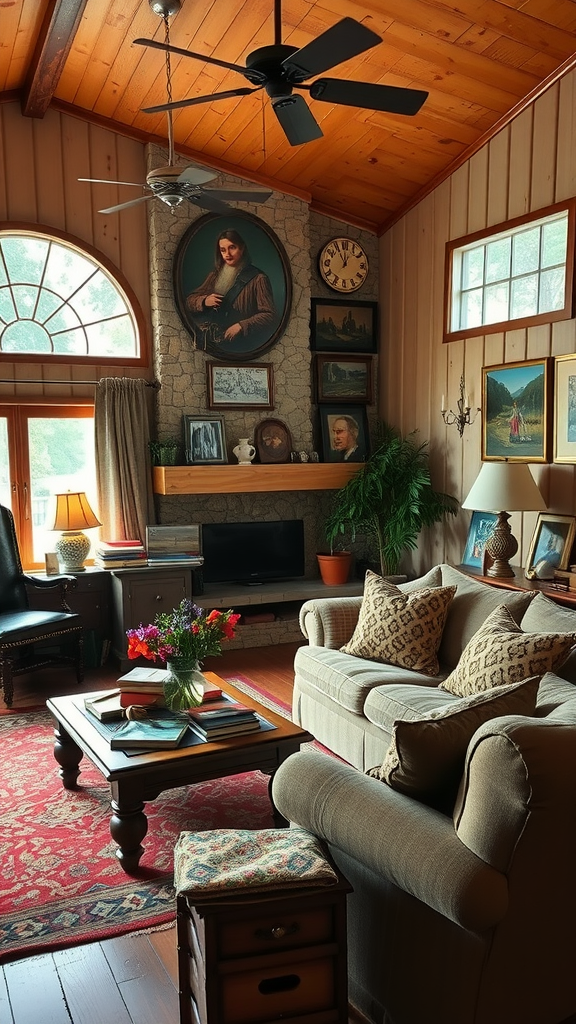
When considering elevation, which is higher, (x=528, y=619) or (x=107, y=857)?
(x=528, y=619)

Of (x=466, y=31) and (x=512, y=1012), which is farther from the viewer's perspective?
(x=466, y=31)

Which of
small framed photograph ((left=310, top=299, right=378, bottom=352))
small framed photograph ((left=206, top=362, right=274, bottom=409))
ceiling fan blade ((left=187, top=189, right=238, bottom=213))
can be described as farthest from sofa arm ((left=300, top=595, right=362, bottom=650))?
small framed photograph ((left=310, top=299, right=378, bottom=352))

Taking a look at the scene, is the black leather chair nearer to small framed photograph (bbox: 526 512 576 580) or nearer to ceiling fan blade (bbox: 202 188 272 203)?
ceiling fan blade (bbox: 202 188 272 203)

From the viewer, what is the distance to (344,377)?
6.81 m

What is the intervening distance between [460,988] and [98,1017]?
106 centimetres

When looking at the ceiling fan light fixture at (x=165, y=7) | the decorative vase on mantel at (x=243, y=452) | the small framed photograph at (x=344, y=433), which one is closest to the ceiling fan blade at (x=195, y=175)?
the ceiling fan light fixture at (x=165, y=7)

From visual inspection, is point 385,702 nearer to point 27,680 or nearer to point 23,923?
point 23,923

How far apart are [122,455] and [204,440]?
63cm

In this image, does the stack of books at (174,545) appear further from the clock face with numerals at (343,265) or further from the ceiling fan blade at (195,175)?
the ceiling fan blade at (195,175)

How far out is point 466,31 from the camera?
4414mm

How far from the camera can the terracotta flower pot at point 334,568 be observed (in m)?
6.48

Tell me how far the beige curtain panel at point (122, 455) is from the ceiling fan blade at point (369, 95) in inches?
126

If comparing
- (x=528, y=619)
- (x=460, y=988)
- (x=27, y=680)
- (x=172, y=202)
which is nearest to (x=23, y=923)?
(x=460, y=988)

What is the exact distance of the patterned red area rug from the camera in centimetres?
270
